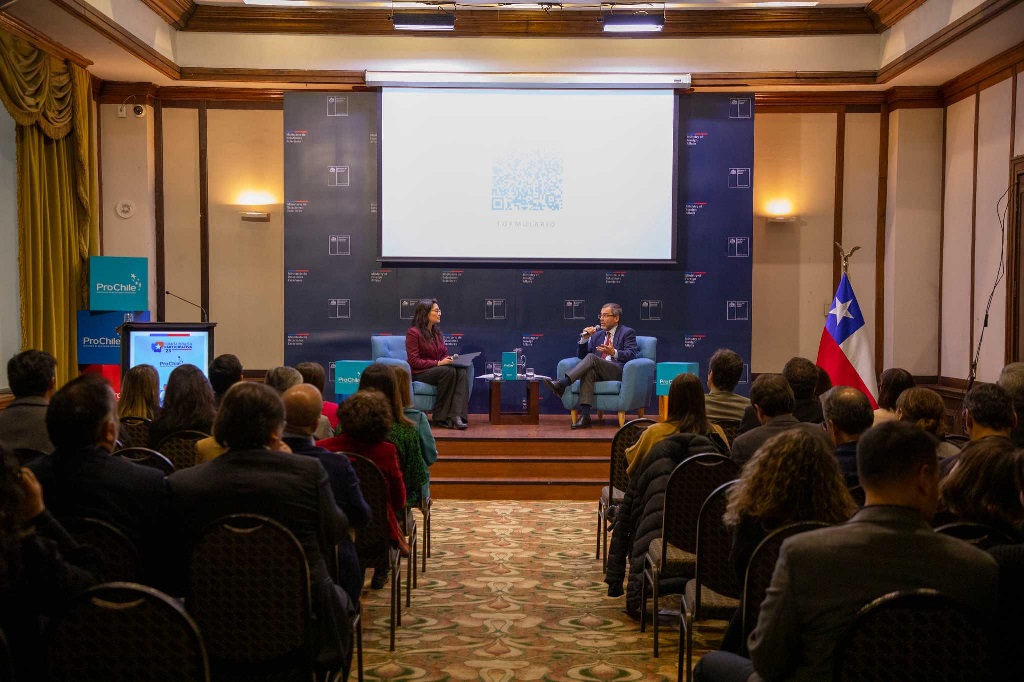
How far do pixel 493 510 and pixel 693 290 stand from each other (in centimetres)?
362

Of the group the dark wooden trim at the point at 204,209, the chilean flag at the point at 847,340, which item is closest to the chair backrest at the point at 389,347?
the dark wooden trim at the point at 204,209

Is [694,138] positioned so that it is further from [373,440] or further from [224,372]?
[373,440]

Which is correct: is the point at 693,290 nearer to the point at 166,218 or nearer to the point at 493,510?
the point at 493,510

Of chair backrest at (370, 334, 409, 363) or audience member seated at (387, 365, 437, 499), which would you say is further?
chair backrest at (370, 334, 409, 363)

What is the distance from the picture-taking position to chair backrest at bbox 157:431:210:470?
382 centimetres

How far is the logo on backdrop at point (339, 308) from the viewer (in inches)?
365

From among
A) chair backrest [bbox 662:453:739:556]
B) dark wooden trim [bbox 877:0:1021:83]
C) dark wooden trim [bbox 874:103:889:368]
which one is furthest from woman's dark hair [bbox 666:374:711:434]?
dark wooden trim [bbox 874:103:889:368]

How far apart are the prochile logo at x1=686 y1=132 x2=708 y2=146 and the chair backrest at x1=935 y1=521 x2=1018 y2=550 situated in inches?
289

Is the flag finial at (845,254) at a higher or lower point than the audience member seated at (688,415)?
higher

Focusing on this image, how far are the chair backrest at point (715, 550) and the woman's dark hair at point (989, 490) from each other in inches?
30.6

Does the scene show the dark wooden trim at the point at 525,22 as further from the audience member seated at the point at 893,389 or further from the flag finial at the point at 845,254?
the audience member seated at the point at 893,389

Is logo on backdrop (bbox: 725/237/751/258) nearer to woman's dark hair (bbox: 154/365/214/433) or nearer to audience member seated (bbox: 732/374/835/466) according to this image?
audience member seated (bbox: 732/374/835/466)

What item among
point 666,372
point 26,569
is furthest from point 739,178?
point 26,569

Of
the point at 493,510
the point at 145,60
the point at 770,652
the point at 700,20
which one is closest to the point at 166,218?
the point at 145,60
